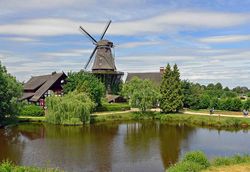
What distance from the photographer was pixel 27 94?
2122 inches

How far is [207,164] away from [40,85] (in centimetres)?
3957

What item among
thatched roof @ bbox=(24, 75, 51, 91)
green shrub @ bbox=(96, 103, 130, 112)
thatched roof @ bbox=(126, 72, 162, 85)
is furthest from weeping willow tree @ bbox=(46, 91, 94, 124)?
thatched roof @ bbox=(126, 72, 162, 85)

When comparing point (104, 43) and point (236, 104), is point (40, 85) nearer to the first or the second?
point (104, 43)

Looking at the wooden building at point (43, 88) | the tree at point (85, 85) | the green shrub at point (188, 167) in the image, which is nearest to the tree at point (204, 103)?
the tree at point (85, 85)

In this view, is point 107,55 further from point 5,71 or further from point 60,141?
point 60,141

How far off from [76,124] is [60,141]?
920 cm

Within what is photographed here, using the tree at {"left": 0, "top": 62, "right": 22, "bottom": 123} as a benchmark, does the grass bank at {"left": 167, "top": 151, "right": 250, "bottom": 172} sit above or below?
below

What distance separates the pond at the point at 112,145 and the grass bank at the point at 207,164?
4.18 meters

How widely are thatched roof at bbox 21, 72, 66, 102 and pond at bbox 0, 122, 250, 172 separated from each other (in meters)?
10.8

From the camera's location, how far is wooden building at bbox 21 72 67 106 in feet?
164

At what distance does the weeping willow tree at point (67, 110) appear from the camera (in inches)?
1549

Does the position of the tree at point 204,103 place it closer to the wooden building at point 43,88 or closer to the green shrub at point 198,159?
the wooden building at point 43,88

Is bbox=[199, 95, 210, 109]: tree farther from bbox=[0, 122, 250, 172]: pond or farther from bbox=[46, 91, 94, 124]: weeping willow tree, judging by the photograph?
bbox=[46, 91, 94, 124]: weeping willow tree

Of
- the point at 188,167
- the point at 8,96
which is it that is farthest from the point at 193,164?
the point at 8,96
